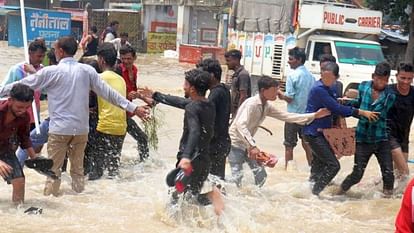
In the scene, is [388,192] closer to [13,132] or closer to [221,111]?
[221,111]

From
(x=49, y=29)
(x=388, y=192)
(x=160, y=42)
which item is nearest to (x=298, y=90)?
(x=388, y=192)

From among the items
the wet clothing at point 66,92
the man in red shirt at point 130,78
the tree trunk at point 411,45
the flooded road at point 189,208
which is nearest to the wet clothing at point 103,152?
the flooded road at point 189,208

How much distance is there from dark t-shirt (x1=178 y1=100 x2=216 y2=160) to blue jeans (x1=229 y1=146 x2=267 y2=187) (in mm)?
1418

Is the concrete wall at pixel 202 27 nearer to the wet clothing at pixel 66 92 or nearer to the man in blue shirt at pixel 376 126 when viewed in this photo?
the man in blue shirt at pixel 376 126

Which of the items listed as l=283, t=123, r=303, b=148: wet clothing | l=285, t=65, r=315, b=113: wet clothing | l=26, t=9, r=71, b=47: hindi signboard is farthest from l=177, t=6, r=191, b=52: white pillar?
l=285, t=65, r=315, b=113: wet clothing

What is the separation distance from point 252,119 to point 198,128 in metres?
1.66

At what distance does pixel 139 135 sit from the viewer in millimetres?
8734

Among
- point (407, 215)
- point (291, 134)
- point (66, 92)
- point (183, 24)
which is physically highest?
point (407, 215)

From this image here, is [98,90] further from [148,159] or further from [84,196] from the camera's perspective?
[148,159]

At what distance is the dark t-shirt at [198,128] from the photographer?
18.4 ft

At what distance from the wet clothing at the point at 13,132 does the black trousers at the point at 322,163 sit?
3.09m

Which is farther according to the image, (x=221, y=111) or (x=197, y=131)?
(x=221, y=111)

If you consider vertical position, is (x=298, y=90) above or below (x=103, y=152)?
above

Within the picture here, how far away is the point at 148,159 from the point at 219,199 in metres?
3.15
